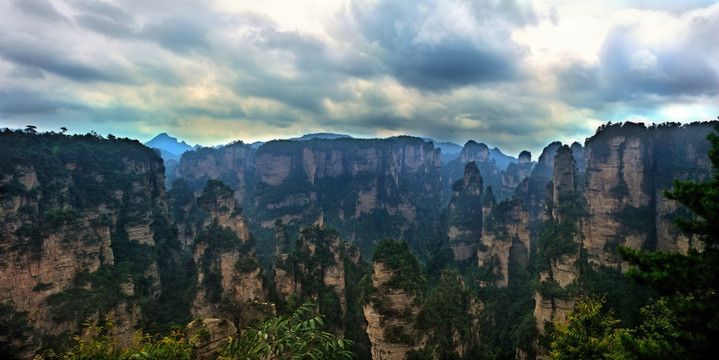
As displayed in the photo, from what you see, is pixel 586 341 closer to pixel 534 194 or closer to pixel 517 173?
pixel 534 194

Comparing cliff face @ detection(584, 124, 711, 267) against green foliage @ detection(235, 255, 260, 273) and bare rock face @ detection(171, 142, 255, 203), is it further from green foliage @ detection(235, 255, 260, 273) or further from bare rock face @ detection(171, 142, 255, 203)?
bare rock face @ detection(171, 142, 255, 203)

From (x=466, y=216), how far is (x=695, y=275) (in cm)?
6621

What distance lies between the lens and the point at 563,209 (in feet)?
165

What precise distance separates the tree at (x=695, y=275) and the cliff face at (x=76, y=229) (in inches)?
1603

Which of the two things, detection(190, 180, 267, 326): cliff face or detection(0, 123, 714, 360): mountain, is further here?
detection(190, 180, 267, 326): cliff face

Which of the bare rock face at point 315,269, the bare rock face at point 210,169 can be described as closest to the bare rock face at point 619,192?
the bare rock face at point 315,269

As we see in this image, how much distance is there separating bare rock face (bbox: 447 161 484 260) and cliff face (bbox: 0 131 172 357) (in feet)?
185

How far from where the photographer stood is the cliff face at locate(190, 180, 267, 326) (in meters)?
36.8

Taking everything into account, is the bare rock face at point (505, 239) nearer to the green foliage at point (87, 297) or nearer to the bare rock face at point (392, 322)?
the bare rock face at point (392, 322)

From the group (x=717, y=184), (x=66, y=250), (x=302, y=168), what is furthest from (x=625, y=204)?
(x=302, y=168)

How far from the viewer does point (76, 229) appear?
34375 mm

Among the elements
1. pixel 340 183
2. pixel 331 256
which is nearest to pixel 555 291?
pixel 331 256

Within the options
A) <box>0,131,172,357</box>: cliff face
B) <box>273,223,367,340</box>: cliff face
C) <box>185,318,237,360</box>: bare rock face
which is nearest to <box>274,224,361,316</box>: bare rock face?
<box>273,223,367,340</box>: cliff face

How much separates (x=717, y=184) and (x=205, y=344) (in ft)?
58.4
